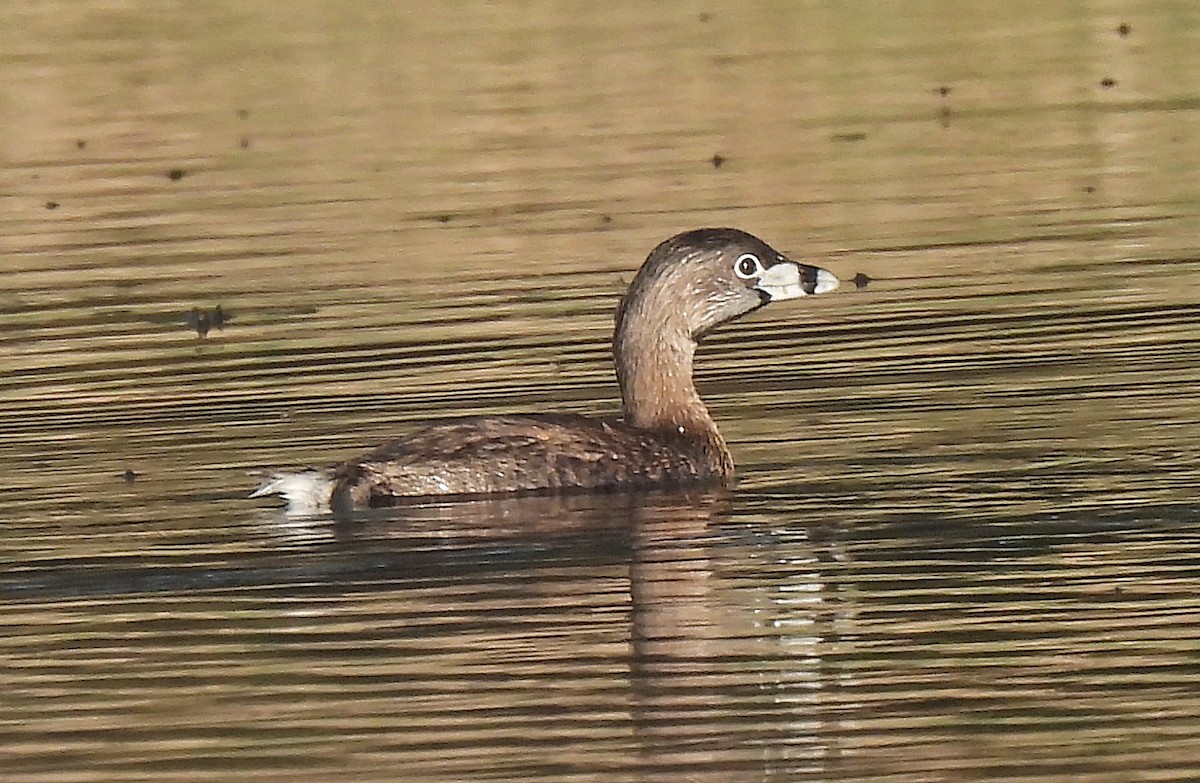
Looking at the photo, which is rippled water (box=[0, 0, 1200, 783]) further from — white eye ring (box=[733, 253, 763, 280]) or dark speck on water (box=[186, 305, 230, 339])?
white eye ring (box=[733, 253, 763, 280])

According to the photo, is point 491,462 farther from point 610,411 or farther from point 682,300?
point 610,411

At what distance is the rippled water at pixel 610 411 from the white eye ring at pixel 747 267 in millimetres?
568

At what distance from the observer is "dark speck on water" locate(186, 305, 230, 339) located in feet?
53.6

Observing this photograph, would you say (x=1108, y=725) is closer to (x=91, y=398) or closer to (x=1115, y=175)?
(x=91, y=398)

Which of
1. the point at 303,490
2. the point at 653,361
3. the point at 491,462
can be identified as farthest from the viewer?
the point at 653,361

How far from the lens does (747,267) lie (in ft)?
43.7

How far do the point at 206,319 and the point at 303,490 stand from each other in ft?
15.8

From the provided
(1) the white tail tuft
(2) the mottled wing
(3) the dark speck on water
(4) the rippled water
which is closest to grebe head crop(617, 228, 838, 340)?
(4) the rippled water

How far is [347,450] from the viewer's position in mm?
13008

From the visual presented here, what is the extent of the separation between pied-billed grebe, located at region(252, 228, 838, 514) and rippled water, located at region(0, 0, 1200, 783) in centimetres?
19

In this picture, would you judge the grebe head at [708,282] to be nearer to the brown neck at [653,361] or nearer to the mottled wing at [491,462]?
the brown neck at [653,361]

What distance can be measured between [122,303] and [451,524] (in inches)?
237

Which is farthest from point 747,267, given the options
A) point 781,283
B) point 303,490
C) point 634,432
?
point 303,490

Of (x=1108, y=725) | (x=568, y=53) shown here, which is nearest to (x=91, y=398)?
(x=1108, y=725)
